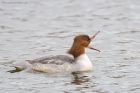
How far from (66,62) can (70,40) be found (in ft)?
10.3

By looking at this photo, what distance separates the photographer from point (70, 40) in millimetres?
21266

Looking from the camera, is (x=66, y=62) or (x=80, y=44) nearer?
(x=66, y=62)

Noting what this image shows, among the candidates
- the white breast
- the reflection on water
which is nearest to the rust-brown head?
the white breast

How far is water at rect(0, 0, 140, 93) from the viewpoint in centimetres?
1650

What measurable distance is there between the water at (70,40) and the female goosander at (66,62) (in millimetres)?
246

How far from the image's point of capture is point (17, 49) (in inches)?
788

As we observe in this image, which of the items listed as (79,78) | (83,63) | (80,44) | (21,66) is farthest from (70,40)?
(79,78)

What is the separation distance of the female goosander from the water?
25 cm

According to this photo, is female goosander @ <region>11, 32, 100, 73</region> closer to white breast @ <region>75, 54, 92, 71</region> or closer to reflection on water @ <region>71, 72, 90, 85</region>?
white breast @ <region>75, 54, 92, 71</region>

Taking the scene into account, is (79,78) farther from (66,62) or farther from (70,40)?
(70,40)

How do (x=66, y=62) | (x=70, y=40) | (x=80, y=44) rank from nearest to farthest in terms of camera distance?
(x=66, y=62)
(x=80, y=44)
(x=70, y=40)

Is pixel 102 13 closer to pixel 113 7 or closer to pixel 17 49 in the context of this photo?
pixel 113 7

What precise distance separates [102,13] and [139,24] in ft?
7.14

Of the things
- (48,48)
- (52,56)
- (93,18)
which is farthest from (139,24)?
(52,56)
